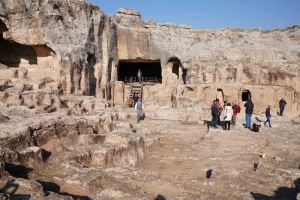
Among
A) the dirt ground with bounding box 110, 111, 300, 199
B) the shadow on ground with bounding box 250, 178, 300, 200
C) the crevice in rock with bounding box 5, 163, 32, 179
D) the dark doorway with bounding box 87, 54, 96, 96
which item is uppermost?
the dark doorway with bounding box 87, 54, 96, 96

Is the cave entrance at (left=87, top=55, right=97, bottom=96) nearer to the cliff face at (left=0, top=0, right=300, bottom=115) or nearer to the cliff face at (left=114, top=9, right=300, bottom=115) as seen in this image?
the cliff face at (left=0, top=0, right=300, bottom=115)

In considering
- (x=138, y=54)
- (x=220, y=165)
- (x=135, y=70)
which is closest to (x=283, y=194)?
(x=220, y=165)

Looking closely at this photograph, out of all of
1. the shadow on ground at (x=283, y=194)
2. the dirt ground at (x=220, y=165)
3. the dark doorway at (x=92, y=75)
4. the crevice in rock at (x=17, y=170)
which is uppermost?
the dark doorway at (x=92, y=75)

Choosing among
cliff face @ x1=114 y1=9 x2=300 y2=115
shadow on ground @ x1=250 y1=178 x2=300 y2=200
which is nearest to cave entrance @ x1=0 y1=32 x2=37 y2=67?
cliff face @ x1=114 y1=9 x2=300 y2=115

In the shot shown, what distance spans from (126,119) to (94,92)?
22.5 ft

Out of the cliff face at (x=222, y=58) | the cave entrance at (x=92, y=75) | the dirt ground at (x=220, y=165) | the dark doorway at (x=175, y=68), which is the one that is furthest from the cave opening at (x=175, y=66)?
the dirt ground at (x=220, y=165)

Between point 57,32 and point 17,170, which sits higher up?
point 57,32

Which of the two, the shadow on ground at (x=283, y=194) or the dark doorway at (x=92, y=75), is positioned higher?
the dark doorway at (x=92, y=75)

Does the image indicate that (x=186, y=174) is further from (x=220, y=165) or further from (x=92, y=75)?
(x=92, y=75)

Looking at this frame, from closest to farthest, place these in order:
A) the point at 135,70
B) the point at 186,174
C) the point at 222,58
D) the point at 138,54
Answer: the point at 186,174, the point at 222,58, the point at 138,54, the point at 135,70

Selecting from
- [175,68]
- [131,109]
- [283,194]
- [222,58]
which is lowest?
[283,194]

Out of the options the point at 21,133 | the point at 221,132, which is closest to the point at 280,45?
the point at 221,132

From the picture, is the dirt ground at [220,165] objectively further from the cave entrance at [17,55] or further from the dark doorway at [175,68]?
the dark doorway at [175,68]

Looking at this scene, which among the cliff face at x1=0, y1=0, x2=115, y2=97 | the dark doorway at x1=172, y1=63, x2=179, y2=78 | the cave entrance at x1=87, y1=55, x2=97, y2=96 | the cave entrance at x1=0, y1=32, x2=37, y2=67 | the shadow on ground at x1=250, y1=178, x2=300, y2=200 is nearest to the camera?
the shadow on ground at x1=250, y1=178, x2=300, y2=200
